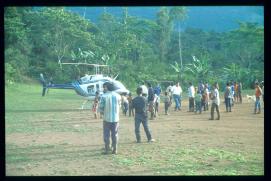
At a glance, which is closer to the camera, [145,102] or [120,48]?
[145,102]

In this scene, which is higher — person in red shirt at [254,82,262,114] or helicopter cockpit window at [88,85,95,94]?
helicopter cockpit window at [88,85,95,94]

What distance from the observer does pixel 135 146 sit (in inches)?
371

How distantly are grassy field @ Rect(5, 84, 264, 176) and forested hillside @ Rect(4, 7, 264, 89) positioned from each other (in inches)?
92.7

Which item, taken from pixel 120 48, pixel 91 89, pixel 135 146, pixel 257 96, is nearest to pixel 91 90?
pixel 91 89

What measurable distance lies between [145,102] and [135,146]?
0.98m

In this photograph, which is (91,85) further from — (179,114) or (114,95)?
(114,95)

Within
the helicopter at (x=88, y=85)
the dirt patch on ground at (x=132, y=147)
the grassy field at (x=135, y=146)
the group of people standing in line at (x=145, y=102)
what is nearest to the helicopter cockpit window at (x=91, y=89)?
the helicopter at (x=88, y=85)

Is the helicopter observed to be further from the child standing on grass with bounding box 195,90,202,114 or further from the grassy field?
the child standing on grass with bounding box 195,90,202,114

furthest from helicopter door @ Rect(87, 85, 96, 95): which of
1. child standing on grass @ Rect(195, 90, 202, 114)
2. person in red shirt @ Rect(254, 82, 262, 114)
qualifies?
person in red shirt @ Rect(254, 82, 262, 114)

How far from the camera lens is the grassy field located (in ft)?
25.0

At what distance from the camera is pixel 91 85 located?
16.6 m

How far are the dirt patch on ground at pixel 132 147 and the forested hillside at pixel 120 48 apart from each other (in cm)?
357

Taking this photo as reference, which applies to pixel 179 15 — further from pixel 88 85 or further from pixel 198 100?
pixel 198 100
